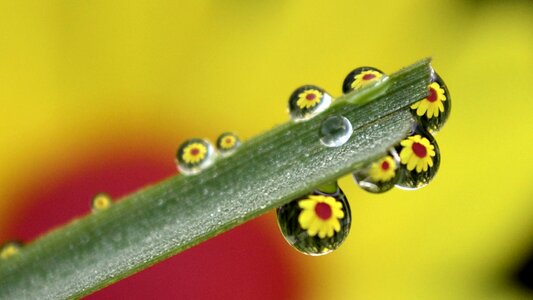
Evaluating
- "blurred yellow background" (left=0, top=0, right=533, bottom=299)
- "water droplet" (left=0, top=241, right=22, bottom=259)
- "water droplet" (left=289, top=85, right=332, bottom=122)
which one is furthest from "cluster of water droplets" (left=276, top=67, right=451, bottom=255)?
"blurred yellow background" (left=0, top=0, right=533, bottom=299)

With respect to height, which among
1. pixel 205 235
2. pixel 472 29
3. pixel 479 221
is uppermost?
pixel 472 29

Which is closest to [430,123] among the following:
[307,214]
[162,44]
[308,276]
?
[307,214]

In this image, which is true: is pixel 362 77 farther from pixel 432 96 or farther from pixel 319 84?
pixel 319 84

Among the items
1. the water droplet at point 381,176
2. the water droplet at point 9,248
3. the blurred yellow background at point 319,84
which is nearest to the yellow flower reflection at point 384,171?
the water droplet at point 381,176

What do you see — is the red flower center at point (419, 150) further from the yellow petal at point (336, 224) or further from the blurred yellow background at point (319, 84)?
the blurred yellow background at point (319, 84)

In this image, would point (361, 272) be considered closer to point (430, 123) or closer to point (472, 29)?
point (472, 29)

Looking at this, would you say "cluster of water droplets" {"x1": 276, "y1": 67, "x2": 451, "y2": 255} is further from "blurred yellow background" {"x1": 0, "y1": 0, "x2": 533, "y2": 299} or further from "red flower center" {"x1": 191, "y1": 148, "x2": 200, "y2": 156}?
"blurred yellow background" {"x1": 0, "y1": 0, "x2": 533, "y2": 299}

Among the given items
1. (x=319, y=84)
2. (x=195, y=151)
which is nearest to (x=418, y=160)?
(x=195, y=151)
